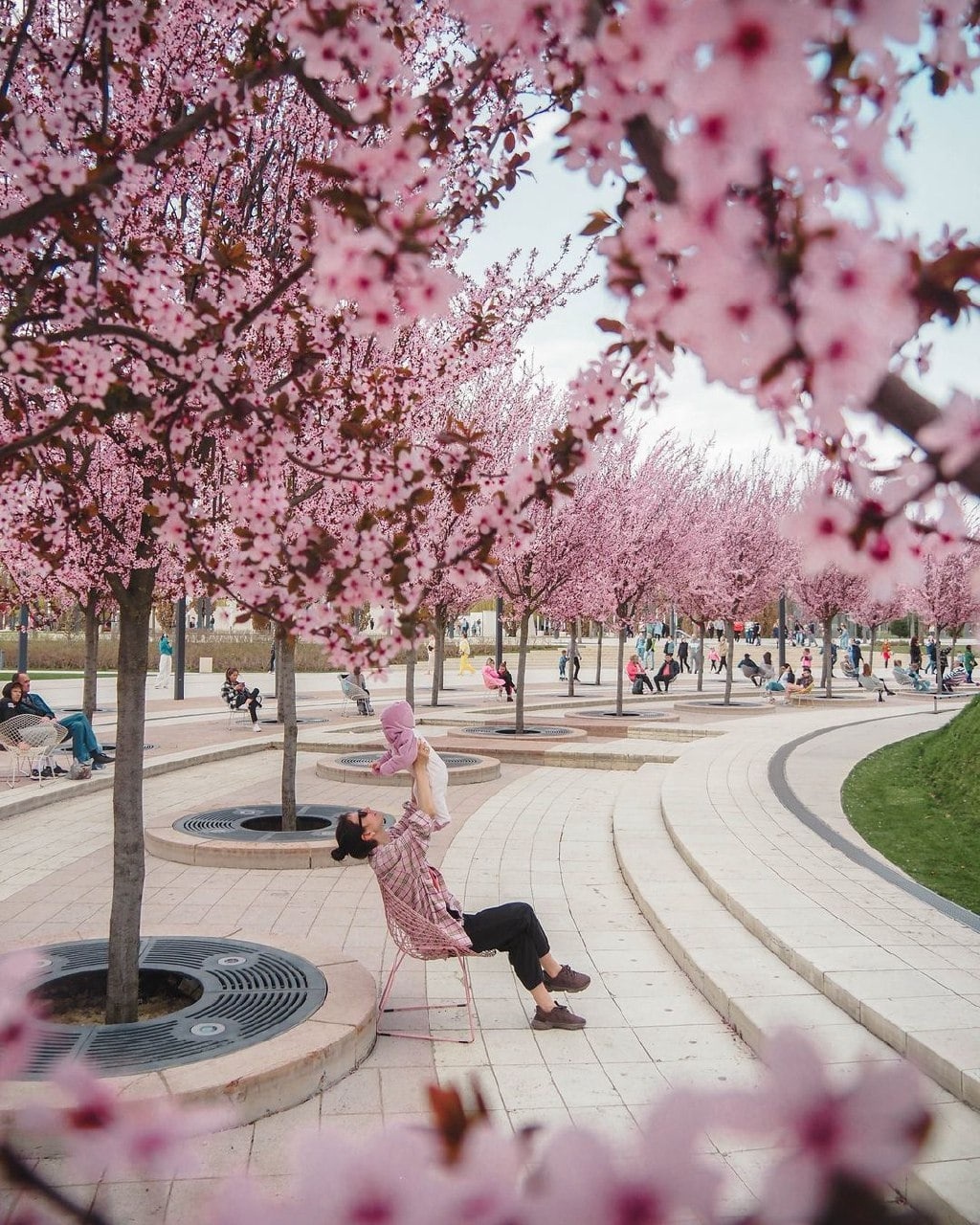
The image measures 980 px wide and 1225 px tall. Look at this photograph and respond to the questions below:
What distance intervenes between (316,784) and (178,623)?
10.9 m

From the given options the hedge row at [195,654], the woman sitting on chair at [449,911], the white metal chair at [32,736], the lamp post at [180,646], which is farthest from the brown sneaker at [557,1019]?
the hedge row at [195,654]

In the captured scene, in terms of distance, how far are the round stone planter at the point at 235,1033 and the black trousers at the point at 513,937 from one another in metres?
0.65

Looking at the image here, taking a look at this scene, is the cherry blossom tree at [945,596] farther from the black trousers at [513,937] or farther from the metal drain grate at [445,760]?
the black trousers at [513,937]

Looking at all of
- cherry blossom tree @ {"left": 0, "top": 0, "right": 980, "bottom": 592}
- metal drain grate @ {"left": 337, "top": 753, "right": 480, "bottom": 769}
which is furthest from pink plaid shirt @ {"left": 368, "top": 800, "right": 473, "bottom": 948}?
metal drain grate @ {"left": 337, "top": 753, "right": 480, "bottom": 769}

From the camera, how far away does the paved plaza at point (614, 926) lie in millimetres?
4500

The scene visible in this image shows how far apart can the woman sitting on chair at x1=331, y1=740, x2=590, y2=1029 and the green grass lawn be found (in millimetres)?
3633

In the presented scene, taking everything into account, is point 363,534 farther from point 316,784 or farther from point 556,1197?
point 316,784

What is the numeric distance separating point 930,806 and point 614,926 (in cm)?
582

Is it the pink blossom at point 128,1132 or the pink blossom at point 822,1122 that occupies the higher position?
the pink blossom at point 822,1122

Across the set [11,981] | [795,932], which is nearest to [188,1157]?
[11,981]

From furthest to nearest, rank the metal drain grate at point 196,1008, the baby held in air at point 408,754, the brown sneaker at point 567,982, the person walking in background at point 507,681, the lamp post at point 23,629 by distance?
the person walking in background at point 507,681 < the lamp post at point 23,629 < the baby held in air at point 408,754 < the brown sneaker at point 567,982 < the metal drain grate at point 196,1008

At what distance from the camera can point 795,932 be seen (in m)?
6.55

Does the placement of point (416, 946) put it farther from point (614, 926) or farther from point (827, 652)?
point (827, 652)

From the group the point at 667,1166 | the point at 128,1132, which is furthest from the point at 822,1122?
the point at 128,1132
